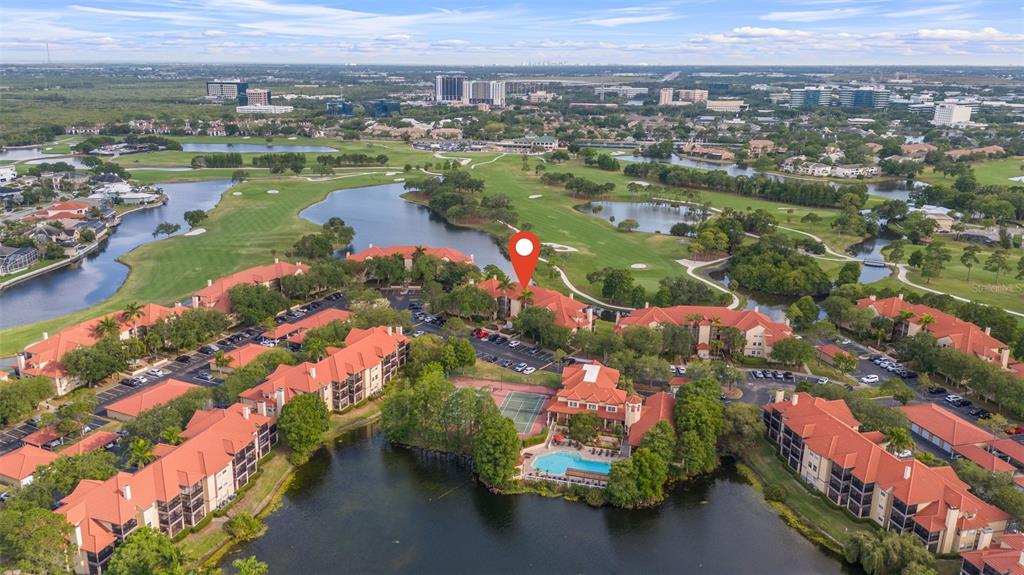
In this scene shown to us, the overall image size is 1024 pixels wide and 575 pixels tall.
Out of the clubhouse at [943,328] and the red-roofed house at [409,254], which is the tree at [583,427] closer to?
the clubhouse at [943,328]

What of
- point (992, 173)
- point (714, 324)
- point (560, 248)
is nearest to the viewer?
point (714, 324)

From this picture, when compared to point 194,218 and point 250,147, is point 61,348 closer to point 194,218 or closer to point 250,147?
point 194,218

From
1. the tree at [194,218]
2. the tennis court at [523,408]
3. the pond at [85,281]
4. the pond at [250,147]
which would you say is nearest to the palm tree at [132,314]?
the pond at [85,281]

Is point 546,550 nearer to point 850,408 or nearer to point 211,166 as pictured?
point 850,408

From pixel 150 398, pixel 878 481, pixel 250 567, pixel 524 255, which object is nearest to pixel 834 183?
pixel 524 255

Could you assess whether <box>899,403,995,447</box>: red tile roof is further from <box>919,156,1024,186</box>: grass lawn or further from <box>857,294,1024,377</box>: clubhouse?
<box>919,156,1024,186</box>: grass lawn

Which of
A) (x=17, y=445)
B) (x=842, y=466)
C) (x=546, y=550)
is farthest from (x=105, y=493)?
(x=842, y=466)
